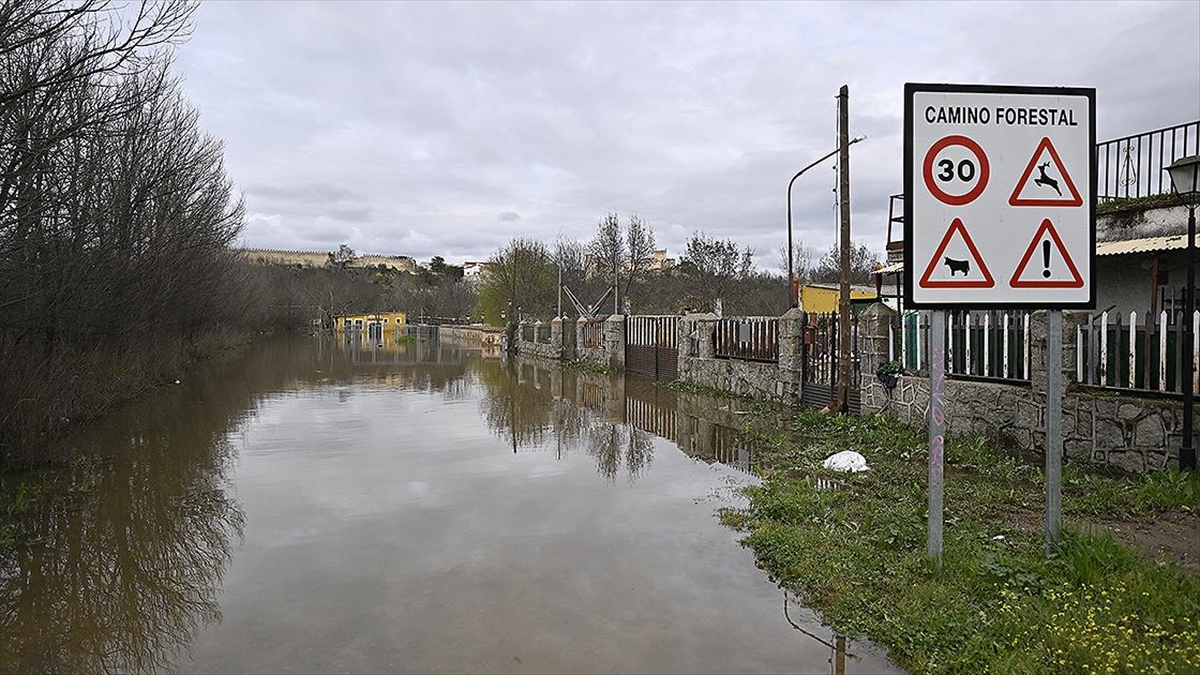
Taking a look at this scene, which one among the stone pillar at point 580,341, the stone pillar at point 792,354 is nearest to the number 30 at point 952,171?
the stone pillar at point 792,354

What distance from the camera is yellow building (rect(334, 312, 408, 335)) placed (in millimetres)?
90250

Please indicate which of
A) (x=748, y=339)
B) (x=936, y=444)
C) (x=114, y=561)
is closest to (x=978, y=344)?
(x=936, y=444)

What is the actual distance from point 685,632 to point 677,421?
9.92 metres

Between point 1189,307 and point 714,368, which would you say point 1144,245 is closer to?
point 1189,307

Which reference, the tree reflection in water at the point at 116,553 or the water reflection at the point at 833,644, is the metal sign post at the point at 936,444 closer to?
the water reflection at the point at 833,644

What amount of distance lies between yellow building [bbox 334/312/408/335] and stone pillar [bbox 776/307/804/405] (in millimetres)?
75748

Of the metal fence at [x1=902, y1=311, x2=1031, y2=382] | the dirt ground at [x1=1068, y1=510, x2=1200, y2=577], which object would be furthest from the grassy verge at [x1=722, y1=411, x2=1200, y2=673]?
the metal fence at [x1=902, y1=311, x2=1031, y2=382]

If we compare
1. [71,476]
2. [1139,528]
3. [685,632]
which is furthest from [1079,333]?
[71,476]

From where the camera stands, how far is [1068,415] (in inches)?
354

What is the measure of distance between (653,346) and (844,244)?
10.8 meters

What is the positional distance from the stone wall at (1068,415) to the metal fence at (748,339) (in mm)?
4995

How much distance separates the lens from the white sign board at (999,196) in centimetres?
542

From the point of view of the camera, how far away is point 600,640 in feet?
14.7

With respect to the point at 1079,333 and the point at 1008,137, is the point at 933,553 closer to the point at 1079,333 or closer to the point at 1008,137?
the point at 1008,137
